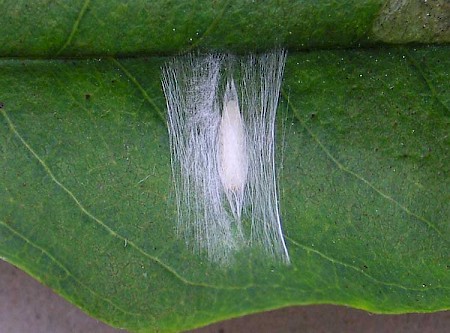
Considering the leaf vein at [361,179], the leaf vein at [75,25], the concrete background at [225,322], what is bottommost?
the concrete background at [225,322]

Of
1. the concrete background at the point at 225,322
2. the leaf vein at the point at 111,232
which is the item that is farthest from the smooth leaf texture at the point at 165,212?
the concrete background at the point at 225,322

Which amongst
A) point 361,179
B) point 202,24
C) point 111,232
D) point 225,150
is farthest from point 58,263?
point 361,179

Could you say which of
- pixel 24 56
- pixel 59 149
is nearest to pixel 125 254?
pixel 59 149

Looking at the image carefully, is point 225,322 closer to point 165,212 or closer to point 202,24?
point 165,212

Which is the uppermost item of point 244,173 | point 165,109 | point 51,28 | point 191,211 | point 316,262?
point 51,28

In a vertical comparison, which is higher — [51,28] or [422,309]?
[51,28]

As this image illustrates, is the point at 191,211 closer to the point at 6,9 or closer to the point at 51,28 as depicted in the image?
the point at 51,28

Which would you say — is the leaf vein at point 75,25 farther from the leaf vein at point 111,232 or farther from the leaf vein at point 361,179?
the leaf vein at point 361,179
